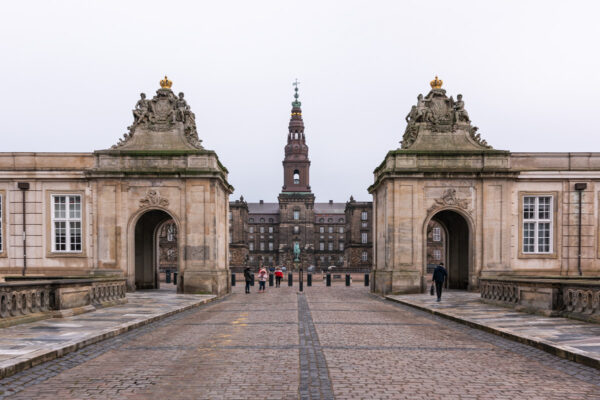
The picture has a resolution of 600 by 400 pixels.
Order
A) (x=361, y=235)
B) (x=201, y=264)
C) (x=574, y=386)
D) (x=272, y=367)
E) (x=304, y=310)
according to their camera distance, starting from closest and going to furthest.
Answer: (x=574, y=386) → (x=272, y=367) → (x=304, y=310) → (x=201, y=264) → (x=361, y=235)

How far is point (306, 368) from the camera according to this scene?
834 cm

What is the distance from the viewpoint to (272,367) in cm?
845

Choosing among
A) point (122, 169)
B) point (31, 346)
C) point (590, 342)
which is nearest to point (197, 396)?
point (31, 346)

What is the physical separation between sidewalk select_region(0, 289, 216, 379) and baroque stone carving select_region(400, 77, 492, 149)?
14931 mm

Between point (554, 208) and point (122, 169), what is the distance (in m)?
20.2

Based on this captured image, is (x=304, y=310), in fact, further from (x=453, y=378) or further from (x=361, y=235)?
(x=361, y=235)

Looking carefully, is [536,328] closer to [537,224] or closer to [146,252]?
[537,224]

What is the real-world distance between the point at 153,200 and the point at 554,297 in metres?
17.7

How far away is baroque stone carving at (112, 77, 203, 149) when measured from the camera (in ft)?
88.6

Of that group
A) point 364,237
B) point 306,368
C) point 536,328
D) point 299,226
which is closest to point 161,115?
point 536,328

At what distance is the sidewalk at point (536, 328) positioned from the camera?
A: 9368 mm

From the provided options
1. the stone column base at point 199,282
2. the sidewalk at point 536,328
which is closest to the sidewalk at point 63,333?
the stone column base at point 199,282

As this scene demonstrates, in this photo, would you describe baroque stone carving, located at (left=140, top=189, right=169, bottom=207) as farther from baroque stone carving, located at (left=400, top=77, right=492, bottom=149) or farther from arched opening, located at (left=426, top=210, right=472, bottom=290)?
arched opening, located at (left=426, top=210, right=472, bottom=290)

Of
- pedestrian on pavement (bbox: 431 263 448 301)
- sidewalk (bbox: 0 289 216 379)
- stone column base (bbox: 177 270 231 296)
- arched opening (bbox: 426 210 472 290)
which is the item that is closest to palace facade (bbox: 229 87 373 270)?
arched opening (bbox: 426 210 472 290)
